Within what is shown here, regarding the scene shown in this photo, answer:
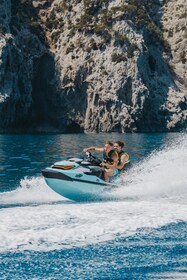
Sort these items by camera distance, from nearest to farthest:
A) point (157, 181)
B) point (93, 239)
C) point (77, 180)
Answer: point (93, 239)
point (77, 180)
point (157, 181)

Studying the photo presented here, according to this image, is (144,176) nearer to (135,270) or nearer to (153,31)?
(135,270)

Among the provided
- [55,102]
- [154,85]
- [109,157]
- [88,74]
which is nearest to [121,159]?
[109,157]

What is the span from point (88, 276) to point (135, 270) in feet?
2.71

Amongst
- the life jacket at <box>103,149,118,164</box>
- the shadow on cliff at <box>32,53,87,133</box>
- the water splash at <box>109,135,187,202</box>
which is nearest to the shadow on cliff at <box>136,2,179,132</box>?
the shadow on cliff at <box>32,53,87,133</box>

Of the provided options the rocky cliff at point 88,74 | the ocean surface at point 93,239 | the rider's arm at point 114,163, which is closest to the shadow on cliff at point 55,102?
the rocky cliff at point 88,74

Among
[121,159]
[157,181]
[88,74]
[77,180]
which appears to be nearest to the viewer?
[77,180]

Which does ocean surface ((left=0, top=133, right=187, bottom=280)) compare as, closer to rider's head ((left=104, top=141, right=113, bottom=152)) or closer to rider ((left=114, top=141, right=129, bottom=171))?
rider ((left=114, top=141, right=129, bottom=171))

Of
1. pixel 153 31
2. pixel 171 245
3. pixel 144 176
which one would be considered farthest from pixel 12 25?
pixel 171 245

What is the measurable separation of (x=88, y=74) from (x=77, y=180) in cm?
8278

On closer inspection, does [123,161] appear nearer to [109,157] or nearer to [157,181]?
[109,157]

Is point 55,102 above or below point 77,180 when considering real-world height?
above

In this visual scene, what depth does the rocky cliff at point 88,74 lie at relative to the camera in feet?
295

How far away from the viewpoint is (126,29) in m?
97.6

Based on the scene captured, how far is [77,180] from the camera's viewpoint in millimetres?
14594
